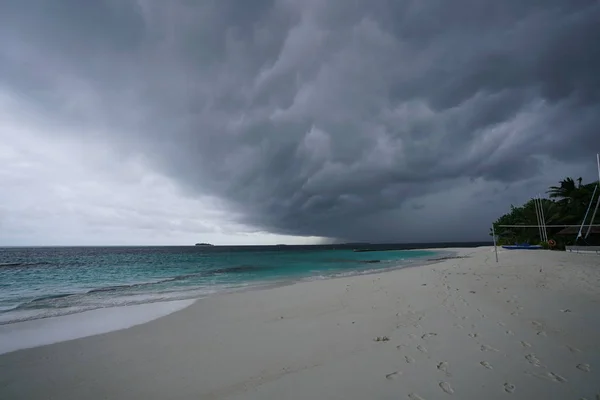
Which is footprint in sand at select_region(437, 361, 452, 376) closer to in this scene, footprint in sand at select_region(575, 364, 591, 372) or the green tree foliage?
footprint in sand at select_region(575, 364, 591, 372)

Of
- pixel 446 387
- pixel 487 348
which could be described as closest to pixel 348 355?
pixel 446 387

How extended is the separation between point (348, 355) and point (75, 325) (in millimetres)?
10713

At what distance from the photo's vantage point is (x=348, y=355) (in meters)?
5.55

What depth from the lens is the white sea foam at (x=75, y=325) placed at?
852 cm

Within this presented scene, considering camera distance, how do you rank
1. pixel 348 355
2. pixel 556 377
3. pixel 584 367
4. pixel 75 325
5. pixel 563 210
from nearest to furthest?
pixel 556 377 < pixel 584 367 < pixel 348 355 < pixel 75 325 < pixel 563 210

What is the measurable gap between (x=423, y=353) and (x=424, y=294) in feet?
21.8

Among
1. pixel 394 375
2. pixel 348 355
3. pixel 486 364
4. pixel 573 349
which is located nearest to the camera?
pixel 394 375

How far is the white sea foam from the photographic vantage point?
852cm

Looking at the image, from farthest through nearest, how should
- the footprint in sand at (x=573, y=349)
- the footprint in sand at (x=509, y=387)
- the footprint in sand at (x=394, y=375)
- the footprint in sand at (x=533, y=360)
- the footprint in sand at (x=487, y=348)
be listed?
the footprint in sand at (x=487, y=348)
the footprint in sand at (x=573, y=349)
the footprint in sand at (x=533, y=360)
the footprint in sand at (x=394, y=375)
the footprint in sand at (x=509, y=387)

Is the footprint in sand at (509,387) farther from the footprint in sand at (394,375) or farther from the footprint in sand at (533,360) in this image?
the footprint in sand at (394,375)

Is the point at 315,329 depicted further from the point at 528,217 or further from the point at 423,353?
the point at 528,217

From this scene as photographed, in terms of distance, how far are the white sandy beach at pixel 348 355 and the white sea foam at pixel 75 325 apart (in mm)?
923

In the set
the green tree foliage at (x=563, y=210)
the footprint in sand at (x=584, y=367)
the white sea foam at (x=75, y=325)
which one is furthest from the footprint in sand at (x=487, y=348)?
the green tree foliage at (x=563, y=210)

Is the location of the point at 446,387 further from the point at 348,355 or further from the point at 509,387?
the point at 348,355
